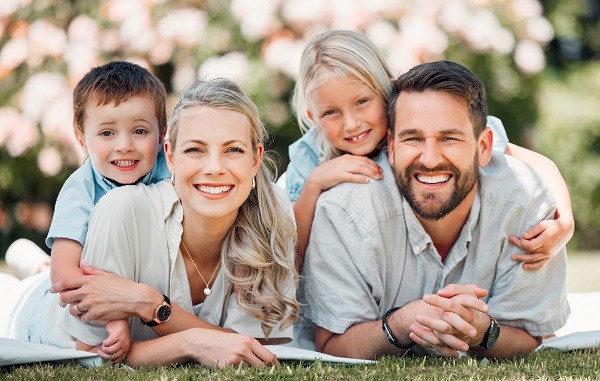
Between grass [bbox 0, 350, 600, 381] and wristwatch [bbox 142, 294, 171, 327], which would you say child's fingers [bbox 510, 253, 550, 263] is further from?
wristwatch [bbox 142, 294, 171, 327]

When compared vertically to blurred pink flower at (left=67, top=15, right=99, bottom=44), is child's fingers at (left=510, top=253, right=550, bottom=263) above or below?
below

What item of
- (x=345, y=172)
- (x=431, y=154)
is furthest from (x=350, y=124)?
(x=431, y=154)

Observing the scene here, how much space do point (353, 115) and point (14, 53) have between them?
527 centimetres

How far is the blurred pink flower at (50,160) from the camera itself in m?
8.41

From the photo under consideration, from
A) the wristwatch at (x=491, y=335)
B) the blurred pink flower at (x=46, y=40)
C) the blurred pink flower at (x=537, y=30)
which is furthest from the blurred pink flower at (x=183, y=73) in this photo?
the wristwatch at (x=491, y=335)

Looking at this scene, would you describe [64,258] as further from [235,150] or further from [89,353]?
[235,150]

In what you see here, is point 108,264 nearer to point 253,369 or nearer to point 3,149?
point 253,369

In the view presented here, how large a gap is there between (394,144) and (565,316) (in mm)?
1213

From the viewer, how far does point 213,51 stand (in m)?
8.36

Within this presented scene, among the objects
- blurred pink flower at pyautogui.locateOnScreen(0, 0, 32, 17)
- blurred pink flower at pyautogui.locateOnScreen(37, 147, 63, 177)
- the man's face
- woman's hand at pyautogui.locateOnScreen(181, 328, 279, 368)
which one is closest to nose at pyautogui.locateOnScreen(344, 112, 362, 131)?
the man's face

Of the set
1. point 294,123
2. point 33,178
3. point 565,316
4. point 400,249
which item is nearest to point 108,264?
point 400,249

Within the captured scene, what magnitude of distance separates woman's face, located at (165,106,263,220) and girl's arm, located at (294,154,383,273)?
45 centimetres

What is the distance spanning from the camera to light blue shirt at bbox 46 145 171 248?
3930 mm

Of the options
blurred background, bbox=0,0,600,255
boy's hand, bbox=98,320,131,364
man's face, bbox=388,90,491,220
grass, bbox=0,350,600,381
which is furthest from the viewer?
blurred background, bbox=0,0,600,255
